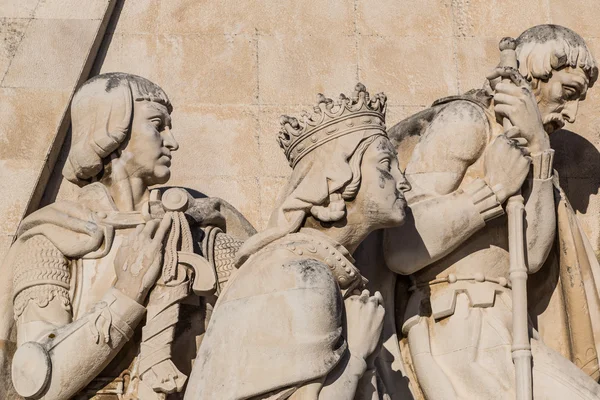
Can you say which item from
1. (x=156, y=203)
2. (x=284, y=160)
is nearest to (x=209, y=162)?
(x=284, y=160)

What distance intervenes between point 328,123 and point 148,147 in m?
0.92

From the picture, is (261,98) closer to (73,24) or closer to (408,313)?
(73,24)

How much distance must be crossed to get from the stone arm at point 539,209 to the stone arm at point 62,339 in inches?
71.3

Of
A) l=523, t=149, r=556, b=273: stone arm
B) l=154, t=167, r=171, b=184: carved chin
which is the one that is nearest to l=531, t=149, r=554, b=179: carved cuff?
l=523, t=149, r=556, b=273: stone arm

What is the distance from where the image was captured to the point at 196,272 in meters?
8.29

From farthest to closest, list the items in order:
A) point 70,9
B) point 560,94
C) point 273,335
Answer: point 70,9
point 560,94
point 273,335

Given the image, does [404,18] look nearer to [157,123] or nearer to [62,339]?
[157,123]

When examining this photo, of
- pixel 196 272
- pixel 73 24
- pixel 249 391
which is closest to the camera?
pixel 249 391

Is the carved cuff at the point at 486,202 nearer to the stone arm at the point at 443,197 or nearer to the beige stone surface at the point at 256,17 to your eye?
the stone arm at the point at 443,197

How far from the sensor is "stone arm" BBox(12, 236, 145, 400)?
805 cm

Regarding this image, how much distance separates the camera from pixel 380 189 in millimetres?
8086

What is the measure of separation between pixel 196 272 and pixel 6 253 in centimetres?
107

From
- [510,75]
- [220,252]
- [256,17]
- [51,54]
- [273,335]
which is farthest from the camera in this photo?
[256,17]

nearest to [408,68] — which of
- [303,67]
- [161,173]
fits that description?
[303,67]
